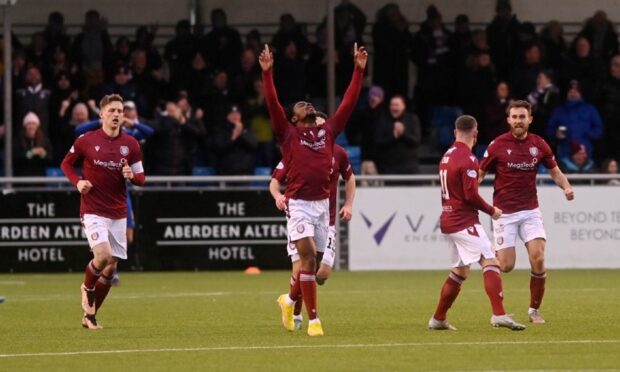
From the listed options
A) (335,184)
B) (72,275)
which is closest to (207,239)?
(72,275)

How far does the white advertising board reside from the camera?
23406 mm

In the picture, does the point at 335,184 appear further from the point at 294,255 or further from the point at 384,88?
the point at 384,88

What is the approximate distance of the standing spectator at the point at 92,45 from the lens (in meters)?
27.0

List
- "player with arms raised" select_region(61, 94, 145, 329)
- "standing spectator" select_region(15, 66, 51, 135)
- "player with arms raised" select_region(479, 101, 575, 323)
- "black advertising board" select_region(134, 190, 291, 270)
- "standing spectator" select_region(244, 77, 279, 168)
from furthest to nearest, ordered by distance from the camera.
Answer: "standing spectator" select_region(244, 77, 279, 168) < "standing spectator" select_region(15, 66, 51, 135) < "black advertising board" select_region(134, 190, 291, 270) < "player with arms raised" select_region(479, 101, 575, 323) < "player with arms raised" select_region(61, 94, 145, 329)

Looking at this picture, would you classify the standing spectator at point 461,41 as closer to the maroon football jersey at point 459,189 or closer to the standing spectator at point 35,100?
the standing spectator at point 35,100

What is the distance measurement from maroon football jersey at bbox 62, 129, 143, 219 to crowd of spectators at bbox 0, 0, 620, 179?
32.6ft

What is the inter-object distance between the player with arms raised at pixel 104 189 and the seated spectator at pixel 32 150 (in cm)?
974

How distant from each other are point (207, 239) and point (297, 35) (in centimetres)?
517

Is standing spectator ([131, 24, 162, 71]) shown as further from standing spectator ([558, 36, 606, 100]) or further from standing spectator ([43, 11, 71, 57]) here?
standing spectator ([558, 36, 606, 100])

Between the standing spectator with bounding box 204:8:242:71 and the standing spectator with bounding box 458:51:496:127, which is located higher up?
the standing spectator with bounding box 204:8:242:71

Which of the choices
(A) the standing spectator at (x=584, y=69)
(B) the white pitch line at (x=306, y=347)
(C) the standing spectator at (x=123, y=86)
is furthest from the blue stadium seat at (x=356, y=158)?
(B) the white pitch line at (x=306, y=347)

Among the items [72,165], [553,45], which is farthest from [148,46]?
[72,165]

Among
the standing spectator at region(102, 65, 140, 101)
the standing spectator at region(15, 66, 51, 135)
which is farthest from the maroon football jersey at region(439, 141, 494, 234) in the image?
the standing spectator at region(102, 65, 140, 101)

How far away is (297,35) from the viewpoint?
2722 centimetres
